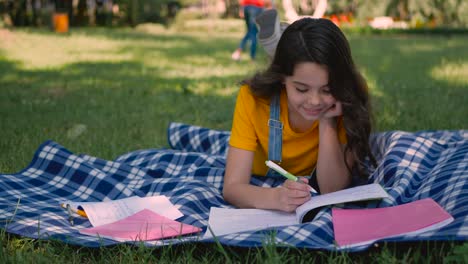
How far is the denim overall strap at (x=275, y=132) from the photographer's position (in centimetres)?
270

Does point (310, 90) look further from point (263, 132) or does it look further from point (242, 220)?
point (242, 220)

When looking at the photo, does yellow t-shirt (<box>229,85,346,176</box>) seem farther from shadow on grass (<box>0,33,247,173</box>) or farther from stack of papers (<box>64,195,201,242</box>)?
shadow on grass (<box>0,33,247,173</box>)

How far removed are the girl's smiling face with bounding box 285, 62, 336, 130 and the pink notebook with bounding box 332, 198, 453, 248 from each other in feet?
1.44

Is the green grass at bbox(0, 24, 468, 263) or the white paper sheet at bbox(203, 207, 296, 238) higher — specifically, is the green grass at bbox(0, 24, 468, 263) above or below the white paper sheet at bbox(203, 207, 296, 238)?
below

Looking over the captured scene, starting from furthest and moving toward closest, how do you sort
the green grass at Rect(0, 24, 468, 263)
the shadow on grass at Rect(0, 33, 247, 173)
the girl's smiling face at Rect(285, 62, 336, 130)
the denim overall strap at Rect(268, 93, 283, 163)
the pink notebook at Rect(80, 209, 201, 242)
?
the shadow on grass at Rect(0, 33, 247, 173) < the denim overall strap at Rect(268, 93, 283, 163) < the girl's smiling face at Rect(285, 62, 336, 130) < the pink notebook at Rect(80, 209, 201, 242) < the green grass at Rect(0, 24, 468, 263)

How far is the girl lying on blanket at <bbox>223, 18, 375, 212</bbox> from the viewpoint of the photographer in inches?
95.0

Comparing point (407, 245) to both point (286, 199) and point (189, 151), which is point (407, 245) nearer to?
point (286, 199)

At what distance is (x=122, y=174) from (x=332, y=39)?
4.46ft

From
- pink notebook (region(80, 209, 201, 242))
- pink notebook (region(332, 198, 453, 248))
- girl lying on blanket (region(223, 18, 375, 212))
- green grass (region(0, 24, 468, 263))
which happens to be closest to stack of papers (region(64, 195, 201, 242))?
pink notebook (region(80, 209, 201, 242))

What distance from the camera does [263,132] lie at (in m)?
2.75

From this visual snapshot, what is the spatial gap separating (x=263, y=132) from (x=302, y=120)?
0.18 meters

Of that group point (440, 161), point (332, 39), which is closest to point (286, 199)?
point (332, 39)

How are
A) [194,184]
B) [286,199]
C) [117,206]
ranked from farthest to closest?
1. [194,184]
2. [117,206]
3. [286,199]

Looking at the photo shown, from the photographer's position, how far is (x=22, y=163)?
135 inches
